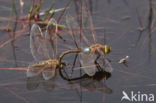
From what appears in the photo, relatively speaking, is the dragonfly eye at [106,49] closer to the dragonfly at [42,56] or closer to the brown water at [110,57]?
the brown water at [110,57]

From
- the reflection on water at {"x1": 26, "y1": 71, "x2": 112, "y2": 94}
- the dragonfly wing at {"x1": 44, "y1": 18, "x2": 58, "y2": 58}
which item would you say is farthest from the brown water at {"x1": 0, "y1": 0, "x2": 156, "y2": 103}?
the dragonfly wing at {"x1": 44, "y1": 18, "x2": 58, "y2": 58}

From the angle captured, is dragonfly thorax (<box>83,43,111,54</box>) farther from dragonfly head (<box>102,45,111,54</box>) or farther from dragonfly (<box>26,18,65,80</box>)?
dragonfly (<box>26,18,65,80</box>)

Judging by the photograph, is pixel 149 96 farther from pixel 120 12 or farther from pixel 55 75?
pixel 120 12

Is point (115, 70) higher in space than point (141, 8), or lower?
lower

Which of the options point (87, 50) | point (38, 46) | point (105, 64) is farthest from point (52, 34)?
point (105, 64)

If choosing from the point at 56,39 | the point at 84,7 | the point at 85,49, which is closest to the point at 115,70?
the point at 85,49

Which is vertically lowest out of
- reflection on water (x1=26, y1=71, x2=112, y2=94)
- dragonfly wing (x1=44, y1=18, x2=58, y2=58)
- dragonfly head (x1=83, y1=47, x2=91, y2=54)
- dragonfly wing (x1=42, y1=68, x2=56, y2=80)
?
reflection on water (x1=26, y1=71, x2=112, y2=94)

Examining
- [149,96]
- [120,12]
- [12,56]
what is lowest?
[149,96]

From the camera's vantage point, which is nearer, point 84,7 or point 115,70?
point 115,70
